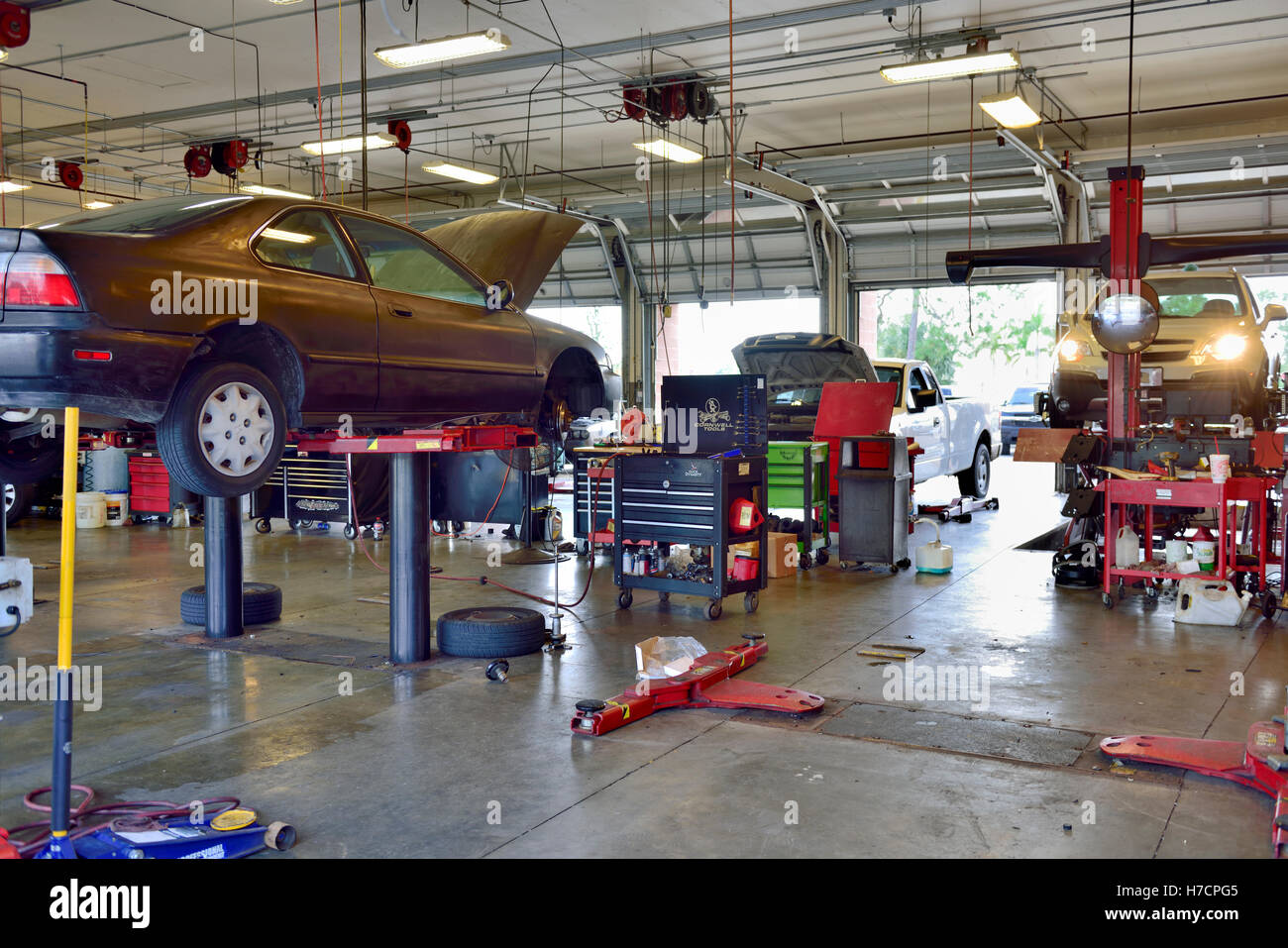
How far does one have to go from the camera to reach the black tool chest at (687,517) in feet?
19.3

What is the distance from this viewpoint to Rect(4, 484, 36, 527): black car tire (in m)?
10.6

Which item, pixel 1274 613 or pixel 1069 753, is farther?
pixel 1274 613

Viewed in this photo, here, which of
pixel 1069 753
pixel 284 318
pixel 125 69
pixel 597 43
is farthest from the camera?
pixel 125 69

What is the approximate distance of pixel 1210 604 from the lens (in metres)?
5.70

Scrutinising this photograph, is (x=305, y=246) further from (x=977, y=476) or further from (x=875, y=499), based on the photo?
(x=977, y=476)

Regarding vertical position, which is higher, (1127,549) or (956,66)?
(956,66)

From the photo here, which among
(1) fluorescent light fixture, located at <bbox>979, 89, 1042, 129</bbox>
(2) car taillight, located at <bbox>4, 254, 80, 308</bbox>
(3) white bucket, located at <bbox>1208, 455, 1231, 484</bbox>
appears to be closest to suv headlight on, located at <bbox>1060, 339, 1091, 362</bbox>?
(1) fluorescent light fixture, located at <bbox>979, 89, 1042, 129</bbox>

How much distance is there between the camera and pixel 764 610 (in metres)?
6.29

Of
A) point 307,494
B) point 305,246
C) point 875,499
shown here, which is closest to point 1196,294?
point 875,499

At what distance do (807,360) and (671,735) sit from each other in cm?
637
